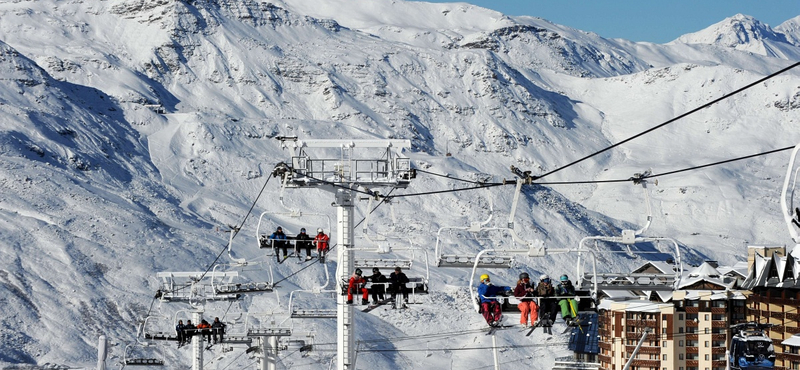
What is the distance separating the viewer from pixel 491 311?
3142 cm

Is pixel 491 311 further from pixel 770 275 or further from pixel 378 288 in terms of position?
pixel 770 275

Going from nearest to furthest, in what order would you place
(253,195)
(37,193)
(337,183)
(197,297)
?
(337,183)
(197,297)
(37,193)
(253,195)

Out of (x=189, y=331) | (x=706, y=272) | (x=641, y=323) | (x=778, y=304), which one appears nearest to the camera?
(x=189, y=331)

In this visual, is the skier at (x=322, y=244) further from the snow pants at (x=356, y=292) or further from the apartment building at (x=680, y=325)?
the apartment building at (x=680, y=325)

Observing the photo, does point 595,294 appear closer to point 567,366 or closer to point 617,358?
point 617,358

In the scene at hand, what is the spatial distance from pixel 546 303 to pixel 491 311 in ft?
4.63

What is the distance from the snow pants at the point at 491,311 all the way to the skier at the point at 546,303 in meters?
1.02

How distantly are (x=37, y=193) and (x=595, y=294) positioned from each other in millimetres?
142739

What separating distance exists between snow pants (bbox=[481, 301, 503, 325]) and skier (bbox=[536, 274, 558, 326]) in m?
1.02

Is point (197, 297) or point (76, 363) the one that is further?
point (76, 363)

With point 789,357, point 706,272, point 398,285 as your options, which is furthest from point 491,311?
point 706,272

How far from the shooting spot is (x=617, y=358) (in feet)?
316

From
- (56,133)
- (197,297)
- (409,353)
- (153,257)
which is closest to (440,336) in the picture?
(409,353)

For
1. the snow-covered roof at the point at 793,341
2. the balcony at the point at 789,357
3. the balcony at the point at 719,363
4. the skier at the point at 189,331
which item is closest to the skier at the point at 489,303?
the skier at the point at 189,331
